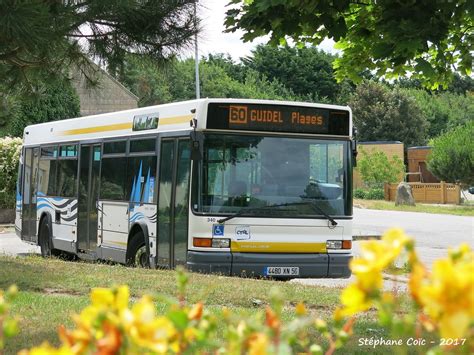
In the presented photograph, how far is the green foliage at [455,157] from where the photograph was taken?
4506cm

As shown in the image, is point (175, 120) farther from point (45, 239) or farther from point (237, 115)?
point (45, 239)

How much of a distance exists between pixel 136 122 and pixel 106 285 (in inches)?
175

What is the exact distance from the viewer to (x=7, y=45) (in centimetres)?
632

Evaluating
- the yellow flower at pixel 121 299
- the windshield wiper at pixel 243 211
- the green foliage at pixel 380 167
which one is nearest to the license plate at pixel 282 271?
the windshield wiper at pixel 243 211

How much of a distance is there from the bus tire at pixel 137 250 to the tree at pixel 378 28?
594cm

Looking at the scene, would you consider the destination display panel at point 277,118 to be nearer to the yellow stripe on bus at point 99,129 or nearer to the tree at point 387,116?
the yellow stripe on bus at point 99,129

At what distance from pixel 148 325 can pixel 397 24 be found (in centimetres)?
564

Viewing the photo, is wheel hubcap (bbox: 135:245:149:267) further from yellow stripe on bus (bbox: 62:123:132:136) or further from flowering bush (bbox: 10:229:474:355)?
flowering bush (bbox: 10:229:474:355)

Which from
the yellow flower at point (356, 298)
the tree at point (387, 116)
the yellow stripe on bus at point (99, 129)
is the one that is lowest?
the yellow flower at point (356, 298)

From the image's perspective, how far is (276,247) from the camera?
1198 centimetres

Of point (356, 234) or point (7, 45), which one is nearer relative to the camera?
point (7, 45)

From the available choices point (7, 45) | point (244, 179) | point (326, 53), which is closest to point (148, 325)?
point (7, 45)

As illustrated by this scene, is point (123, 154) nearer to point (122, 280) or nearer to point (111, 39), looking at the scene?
point (122, 280)

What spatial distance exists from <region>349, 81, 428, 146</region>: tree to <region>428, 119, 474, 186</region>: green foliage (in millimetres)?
32029
